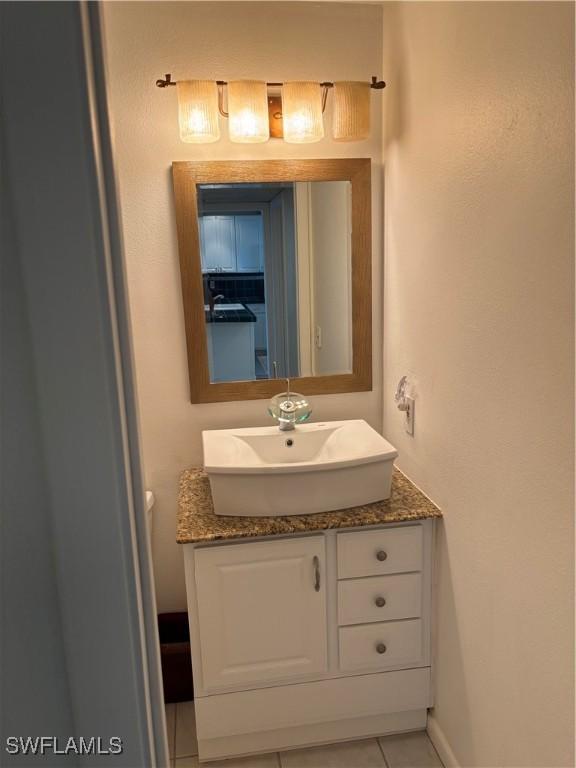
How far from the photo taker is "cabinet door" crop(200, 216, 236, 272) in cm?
213

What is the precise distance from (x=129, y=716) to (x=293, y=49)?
2100mm

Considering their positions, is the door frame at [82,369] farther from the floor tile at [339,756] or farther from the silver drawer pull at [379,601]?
the floor tile at [339,756]

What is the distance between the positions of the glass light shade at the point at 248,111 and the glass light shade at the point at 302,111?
7 cm

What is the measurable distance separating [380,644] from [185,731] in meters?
0.77

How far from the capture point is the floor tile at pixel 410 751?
75.5 inches

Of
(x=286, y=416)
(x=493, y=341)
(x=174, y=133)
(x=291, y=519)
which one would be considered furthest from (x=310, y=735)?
(x=174, y=133)

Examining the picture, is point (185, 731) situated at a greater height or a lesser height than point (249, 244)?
lesser

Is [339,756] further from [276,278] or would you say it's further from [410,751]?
[276,278]

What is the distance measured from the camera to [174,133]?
2051mm

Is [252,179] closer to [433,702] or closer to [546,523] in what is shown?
[546,523]

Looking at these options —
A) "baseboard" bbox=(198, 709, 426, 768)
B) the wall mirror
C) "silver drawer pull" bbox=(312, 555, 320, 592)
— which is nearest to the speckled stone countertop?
"silver drawer pull" bbox=(312, 555, 320, 592)

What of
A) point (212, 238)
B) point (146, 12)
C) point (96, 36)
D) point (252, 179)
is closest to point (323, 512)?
point (212, 238)

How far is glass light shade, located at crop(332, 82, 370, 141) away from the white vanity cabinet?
130 cm

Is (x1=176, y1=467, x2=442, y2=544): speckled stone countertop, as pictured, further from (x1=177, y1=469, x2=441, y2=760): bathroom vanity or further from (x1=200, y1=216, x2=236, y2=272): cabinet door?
(x1=200, y1=216, x2=236, y2=272): cabinet door
